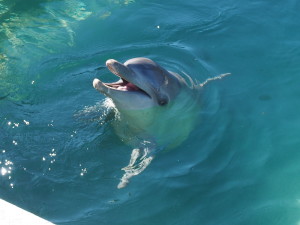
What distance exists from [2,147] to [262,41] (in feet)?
21.7

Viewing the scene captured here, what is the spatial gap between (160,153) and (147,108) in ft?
2.58

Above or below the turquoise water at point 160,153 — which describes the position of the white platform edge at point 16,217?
above

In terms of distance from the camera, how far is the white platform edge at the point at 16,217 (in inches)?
141

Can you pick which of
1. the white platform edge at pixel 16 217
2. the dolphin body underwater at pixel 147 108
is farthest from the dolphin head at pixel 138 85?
the white platform edge at pixel 16 217

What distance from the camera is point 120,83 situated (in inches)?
263

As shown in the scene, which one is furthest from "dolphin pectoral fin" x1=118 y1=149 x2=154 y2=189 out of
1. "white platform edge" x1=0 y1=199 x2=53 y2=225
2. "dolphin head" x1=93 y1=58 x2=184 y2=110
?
"white platform edge" x1=0 y1=199 x2=53 y2=225

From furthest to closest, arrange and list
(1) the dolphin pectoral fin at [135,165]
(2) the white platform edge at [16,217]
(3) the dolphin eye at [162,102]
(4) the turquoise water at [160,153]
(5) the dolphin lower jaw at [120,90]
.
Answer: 1. (3) the dolphin eye at [162,102]
2. (1) the dolphin pectoral fin at [135,165]
3. (4) the turquoise water at [160,153]
4. (5) the dolphin lower jaw at [120,90]
5. (2) the white platform edge at [16,217]

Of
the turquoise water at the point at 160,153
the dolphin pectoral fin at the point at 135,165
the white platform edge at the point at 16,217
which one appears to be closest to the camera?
the white platform edge at the point at 16,217

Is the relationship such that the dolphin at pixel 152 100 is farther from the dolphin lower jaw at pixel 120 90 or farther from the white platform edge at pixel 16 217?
the white platform edge at pixel 16 217

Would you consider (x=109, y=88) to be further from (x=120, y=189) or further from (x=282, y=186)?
(x=282, y=186)

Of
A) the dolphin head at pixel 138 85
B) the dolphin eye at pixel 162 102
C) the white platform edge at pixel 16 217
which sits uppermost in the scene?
the white platform edge at pixel 16 217

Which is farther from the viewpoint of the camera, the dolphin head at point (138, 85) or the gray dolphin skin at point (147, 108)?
the gray dolphin skin at point (147, 108)

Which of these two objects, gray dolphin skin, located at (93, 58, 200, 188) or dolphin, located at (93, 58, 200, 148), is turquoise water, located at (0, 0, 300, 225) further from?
dolphin, located at (93, 58, 200, 148)

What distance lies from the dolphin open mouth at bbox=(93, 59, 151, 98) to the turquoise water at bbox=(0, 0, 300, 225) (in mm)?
952
